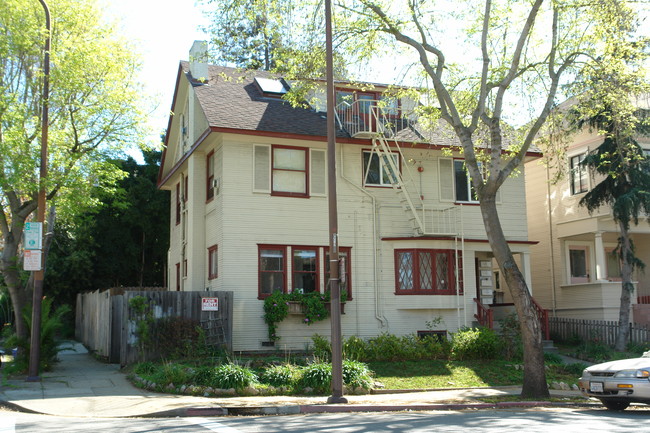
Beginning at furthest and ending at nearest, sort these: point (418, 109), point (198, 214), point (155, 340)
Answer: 1. point (198, 214)
2. point (418, 109)
3. point (155, 340)

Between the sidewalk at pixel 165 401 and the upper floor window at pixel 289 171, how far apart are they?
24.9ft

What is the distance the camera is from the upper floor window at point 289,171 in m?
21.2

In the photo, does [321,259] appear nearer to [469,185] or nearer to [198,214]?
[198,214]

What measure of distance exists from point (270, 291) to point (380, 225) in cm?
429

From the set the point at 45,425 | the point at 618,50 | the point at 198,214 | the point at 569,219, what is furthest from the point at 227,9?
the point at 569,219

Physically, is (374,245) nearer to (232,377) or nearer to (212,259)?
(212,259)

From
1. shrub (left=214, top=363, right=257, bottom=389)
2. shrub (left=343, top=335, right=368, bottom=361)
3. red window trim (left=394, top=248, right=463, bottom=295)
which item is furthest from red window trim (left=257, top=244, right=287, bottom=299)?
shrub (left=214, top=363, right=257, bottom=389)

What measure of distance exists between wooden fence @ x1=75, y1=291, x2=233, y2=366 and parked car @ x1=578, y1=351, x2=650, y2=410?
398 inches

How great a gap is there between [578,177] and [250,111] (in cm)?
1357

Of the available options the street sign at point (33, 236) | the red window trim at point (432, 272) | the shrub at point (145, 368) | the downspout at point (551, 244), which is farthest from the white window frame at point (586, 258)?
the street sign at point (33, 236)

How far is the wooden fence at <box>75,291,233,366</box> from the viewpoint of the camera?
1817 cm

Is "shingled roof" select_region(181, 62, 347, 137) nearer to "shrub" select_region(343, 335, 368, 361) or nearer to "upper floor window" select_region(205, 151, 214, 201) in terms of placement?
"upper floor window" select_region(205, 151, 214, 201)

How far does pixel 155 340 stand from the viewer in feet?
59.9

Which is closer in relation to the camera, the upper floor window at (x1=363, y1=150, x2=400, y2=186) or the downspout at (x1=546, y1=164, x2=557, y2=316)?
the upper floor window at (x1=363, y1=150, x2=400, y2=186)
